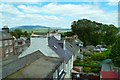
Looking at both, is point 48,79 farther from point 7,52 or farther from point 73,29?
point 73,29

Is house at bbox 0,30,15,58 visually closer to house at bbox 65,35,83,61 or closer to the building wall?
the building wall

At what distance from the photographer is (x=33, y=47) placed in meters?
15.8

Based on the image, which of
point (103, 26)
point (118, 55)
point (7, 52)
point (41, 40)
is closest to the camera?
point (41, 40)

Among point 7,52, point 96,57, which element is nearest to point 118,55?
point 96,57

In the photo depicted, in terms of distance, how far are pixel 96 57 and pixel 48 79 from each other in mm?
23383

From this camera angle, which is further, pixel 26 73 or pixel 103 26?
pixel 103 26

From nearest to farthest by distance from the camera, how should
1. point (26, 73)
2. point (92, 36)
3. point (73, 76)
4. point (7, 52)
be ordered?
point (26, 73) < point (73, 76) < point (7, 52) < point (92, 36)

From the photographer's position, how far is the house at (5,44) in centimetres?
2705

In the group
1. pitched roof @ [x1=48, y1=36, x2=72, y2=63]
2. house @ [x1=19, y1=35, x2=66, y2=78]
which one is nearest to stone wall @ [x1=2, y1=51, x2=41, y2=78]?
house @ [x1=19, y1=35, x2=66, y2=78]

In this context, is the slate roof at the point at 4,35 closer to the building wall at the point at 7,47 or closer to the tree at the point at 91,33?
the building wall at the point at 7,47

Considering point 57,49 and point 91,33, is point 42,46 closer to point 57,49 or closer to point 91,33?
point 57,49

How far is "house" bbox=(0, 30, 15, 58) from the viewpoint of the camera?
27.0m

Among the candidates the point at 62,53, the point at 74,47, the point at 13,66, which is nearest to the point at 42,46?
the point at 62,53

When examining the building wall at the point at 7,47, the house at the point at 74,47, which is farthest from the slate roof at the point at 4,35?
the house at the point at 74,47
